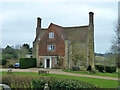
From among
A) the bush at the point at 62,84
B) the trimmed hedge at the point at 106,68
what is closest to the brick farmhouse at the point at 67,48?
the trimmed hedge at the point at 106,68

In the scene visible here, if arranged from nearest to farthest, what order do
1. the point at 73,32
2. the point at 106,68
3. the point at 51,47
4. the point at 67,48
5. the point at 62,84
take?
the point at 62,84
the point at 67,48
the point at 51,47
the point at 73,32
the point at 106,68

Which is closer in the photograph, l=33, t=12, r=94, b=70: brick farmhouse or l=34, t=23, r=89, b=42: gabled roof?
l=33, t=12, r=94, b=70: brick farmhouse

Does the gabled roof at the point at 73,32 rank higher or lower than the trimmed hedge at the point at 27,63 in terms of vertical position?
higher

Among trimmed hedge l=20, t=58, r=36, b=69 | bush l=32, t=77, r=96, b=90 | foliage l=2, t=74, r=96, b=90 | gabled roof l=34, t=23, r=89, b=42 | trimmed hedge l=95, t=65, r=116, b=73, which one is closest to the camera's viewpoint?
bush l=32, t=77, r=96, b=90

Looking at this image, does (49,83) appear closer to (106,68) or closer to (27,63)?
(27,63)

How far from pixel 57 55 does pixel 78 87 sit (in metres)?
24.3

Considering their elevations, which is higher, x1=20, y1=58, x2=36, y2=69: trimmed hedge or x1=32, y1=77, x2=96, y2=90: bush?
x1=32, y1=77, x2=96, y2=90: bush

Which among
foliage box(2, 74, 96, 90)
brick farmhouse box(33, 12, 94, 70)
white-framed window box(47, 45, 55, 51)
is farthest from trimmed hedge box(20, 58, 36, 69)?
foliage box(2, 74, 96, 90)

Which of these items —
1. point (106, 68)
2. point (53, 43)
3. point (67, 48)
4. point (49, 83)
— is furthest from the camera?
point (106, 68)

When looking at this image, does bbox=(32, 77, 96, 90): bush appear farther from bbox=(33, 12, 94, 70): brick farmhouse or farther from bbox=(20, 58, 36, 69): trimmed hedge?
bbox=(20, 58, 36, 69): trimmed hedge

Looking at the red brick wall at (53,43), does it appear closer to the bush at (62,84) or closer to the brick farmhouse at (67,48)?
the brick farmhouse at (67,48)

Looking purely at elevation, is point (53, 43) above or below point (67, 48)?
above

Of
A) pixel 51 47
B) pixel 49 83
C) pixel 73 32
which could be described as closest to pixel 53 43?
pixel 51 47

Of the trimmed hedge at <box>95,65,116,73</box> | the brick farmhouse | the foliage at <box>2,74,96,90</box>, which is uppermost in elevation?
the brick farmhouse
